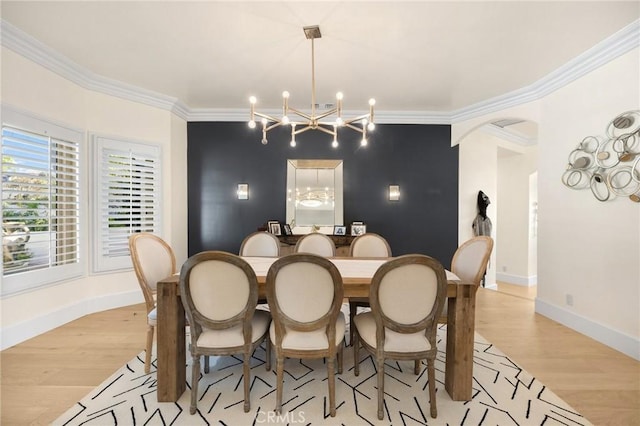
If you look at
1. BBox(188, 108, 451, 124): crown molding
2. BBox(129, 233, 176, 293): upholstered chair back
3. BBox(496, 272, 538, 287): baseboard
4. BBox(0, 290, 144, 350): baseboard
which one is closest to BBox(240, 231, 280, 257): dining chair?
BBox(129, 233, 176, 293): upholstered chair back

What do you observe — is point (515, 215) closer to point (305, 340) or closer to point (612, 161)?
point (612, 161)

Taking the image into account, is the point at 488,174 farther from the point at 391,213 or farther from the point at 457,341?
the point at 457,341

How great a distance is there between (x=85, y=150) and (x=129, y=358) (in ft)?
8.34

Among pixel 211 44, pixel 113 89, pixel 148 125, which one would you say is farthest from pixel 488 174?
pixel 113 89

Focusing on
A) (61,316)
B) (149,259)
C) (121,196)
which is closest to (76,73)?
(121,196)

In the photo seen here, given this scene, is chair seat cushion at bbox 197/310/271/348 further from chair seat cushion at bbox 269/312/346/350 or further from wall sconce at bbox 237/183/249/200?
wall sconce at bbox 237/183/249/200

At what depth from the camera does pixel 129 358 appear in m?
2.38

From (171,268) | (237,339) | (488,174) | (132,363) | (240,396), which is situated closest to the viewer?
(237,339)

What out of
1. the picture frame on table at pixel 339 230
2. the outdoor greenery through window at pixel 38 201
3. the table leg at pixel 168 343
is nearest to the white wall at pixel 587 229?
the picture frame on table at pixel 339 230

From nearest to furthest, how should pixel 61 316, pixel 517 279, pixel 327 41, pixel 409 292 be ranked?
pixel 409 292, pixel 327 41, pixel 61 316, pixel 517 279

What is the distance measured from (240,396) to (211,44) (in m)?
3.02

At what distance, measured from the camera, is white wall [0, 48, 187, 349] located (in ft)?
8.57

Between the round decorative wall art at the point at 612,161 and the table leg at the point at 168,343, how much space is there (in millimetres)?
3924

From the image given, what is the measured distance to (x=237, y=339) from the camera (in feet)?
5.86
